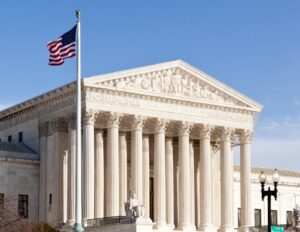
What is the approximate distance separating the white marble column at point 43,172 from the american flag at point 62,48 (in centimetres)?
3440

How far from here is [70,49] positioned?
50.2 metres

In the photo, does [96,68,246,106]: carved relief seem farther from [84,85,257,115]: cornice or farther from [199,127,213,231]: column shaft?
[199,127,213,231]: column shaft

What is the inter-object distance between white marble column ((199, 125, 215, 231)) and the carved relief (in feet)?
11.9

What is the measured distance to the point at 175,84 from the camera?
280 feet

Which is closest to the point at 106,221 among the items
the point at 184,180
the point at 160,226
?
the point at 160,226

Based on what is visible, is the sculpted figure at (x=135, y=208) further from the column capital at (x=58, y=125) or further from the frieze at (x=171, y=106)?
the column capital at (x=58, y=125)

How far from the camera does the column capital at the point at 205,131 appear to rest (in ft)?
286

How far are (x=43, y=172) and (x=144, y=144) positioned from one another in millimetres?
10442

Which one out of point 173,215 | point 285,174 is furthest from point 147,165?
point 285,174

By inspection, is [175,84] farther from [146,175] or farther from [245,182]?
[245,182]

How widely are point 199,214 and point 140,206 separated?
18.6m

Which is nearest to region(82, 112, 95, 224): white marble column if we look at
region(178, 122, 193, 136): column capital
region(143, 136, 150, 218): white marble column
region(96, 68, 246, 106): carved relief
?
region(96, 68, 246, 106): carved relief

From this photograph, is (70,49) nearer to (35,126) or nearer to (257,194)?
(35,126)

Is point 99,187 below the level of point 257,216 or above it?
above
